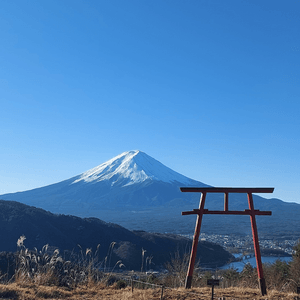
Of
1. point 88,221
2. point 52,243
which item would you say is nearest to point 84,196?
point 88,221

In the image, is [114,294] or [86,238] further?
[86,238]

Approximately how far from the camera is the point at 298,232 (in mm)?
116375

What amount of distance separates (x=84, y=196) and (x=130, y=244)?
466 ft

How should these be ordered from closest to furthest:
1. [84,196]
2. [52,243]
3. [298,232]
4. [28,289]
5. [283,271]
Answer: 1. [28,289]
2. [283,271]
3. [52,243]
4. [298,232]
5. [84,196]

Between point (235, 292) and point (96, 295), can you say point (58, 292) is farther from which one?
point (235, 292)

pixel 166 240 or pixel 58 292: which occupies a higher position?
pixel 58 292

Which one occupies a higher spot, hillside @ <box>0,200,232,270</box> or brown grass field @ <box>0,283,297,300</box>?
brown grass field @ <box>0,283,297,300</box>

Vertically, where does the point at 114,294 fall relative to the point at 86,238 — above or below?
above

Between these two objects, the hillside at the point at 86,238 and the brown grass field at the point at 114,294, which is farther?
the hillside at the point at 86,238

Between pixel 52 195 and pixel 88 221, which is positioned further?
pixel 52 195

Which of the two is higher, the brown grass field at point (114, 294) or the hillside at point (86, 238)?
the brown grass field at point (114, 294)

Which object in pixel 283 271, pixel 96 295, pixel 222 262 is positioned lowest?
pixel 222 262

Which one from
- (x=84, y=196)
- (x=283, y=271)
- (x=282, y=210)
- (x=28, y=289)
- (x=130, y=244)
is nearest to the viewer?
(x=28, y=289)

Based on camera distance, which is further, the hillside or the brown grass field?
the hillside
